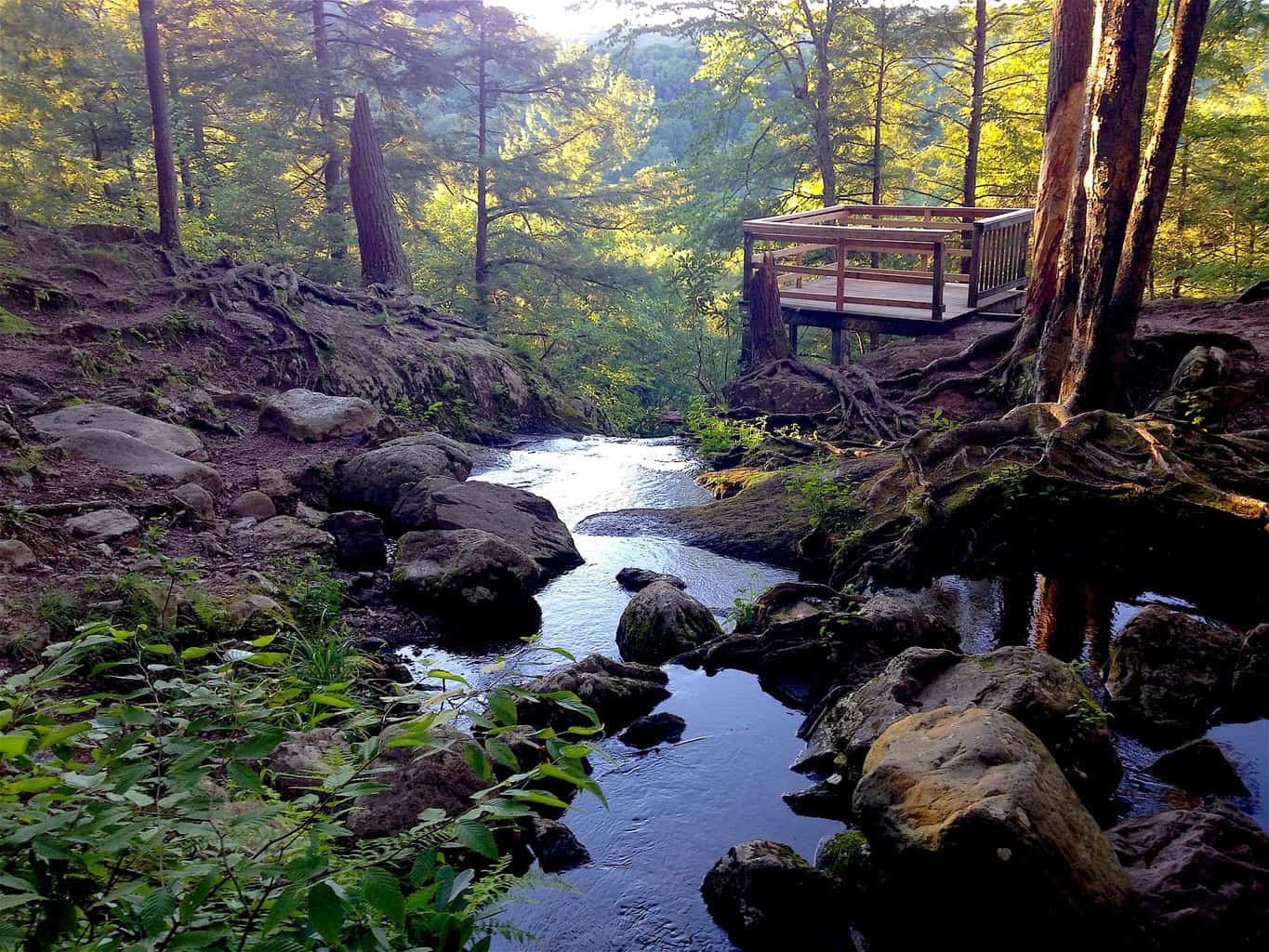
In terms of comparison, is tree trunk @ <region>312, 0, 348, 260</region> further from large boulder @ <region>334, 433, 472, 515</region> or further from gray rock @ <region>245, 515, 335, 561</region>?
gray rock @ <region>245, 515, 335, 561</region>

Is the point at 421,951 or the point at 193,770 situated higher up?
the point at 193,770

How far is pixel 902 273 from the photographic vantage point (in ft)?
57.3

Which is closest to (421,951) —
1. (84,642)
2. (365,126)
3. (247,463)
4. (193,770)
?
(193,770)

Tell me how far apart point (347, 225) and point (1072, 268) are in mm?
17393

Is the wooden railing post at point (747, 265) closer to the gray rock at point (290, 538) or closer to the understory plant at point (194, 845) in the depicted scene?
the gray rock at point (290, 538)

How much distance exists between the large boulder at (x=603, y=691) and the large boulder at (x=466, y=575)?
141 cm

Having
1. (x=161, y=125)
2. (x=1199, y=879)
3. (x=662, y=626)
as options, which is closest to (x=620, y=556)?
(x=662, y=626)

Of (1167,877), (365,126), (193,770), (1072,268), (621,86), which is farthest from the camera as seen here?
(621,86)

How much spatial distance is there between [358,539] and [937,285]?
10252 millimetres

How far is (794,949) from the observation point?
430 centimetres

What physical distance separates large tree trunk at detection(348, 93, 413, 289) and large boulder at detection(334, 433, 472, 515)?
9508mm

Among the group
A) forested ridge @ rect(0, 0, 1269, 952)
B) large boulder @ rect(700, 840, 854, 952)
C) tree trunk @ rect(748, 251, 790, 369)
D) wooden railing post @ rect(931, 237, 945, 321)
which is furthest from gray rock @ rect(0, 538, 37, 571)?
tree trunk @ rect(748, 251, 790, 369)

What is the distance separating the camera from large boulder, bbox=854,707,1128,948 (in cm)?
384

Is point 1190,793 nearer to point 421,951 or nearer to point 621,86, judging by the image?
point 421,951
